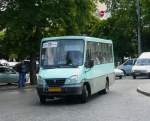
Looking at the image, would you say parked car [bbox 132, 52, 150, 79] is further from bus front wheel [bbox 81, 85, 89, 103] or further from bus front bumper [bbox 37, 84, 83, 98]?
bus front bumper [bbox 37, 84, 83, 98]

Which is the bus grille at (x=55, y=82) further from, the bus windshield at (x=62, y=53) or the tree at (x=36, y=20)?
the tree at (x=36, y=20)

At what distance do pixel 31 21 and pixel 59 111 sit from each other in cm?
1688

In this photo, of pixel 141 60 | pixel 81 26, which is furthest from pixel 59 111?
pixel 141 60

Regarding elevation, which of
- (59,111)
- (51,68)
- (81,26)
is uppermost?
(81,26)

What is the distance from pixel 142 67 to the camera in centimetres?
4100

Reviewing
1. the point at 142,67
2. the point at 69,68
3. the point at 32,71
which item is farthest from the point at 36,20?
the point at 69,68

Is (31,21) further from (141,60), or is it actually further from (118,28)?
(118,28)

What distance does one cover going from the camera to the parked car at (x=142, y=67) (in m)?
40.6

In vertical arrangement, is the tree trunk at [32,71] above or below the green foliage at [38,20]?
below

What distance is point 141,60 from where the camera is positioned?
42.1 m

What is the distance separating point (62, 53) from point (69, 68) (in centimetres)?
85

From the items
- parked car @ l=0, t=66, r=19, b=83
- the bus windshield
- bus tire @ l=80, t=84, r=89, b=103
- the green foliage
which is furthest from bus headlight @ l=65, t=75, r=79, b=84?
parked car @ l=0, t=66, r=19, b=83

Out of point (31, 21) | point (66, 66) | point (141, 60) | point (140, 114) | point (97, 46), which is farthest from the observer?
point (141, 60)

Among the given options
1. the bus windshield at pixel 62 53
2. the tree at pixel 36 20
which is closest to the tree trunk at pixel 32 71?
the tree at pixel 36 20
